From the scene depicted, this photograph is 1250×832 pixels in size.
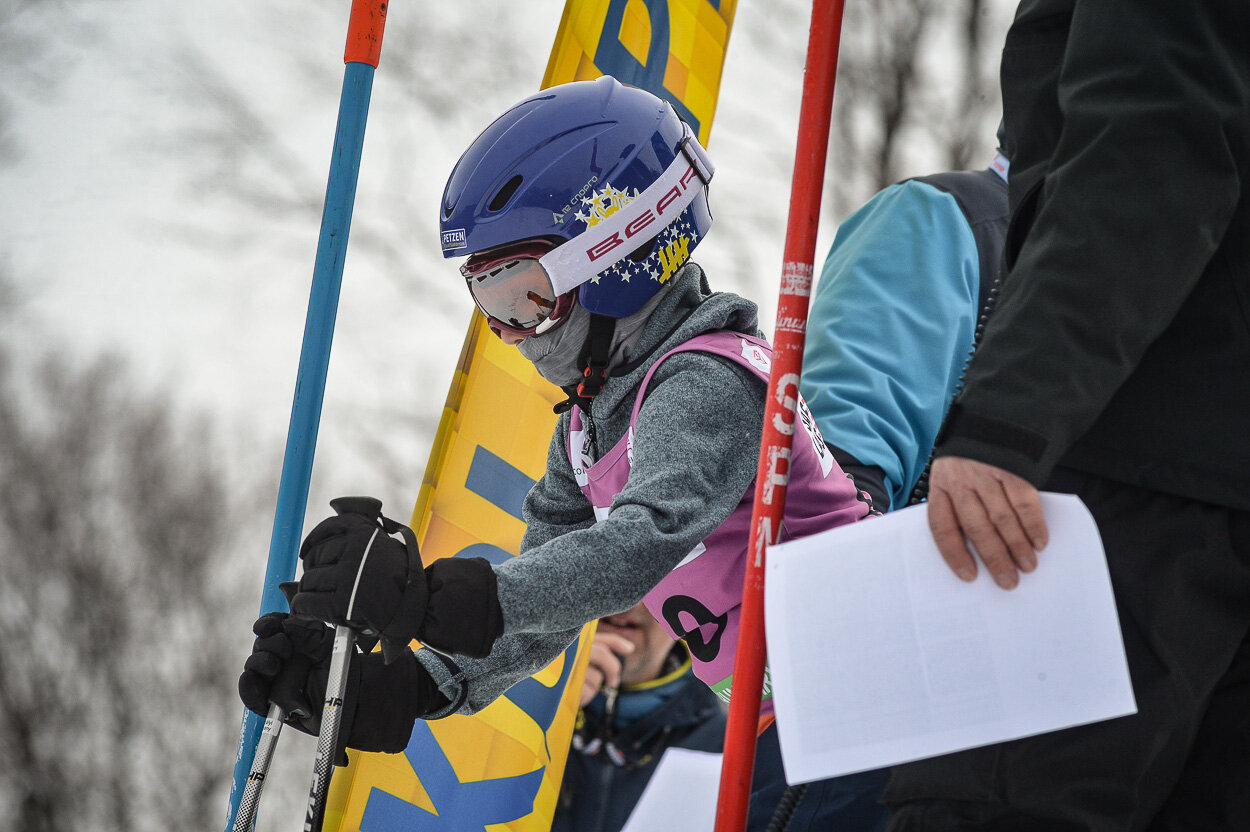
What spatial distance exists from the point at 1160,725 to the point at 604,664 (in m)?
2.63

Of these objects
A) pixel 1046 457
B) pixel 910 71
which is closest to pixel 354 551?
pixel 1046 457

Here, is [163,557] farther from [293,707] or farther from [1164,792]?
[1164,792]

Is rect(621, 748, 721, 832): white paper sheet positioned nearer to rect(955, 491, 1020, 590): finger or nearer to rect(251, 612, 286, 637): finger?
rect(251, 612, 286, 637): finger

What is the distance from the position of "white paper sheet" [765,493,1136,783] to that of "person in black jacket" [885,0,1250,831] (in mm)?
32

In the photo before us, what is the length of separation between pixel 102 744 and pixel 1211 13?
1221cm

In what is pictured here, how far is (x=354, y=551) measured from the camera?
4.79 ft

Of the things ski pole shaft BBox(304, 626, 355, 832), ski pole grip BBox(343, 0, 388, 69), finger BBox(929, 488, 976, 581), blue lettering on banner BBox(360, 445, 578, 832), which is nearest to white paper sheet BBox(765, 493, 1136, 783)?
finger BBox(929, 488, 976, 581)

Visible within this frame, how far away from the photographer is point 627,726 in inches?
134

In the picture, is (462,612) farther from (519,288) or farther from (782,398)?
(519,288)

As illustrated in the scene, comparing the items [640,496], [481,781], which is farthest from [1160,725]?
[481,781]

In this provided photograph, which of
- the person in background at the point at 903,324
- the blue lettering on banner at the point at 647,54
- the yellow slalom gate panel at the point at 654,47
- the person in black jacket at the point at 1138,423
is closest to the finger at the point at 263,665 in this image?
the person in black jacket at the point at 1138,423

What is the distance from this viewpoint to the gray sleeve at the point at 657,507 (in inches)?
61.2

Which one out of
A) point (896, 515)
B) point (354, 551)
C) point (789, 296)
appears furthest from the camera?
point (789, 296)

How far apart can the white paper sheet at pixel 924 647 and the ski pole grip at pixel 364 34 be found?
2.05 m
